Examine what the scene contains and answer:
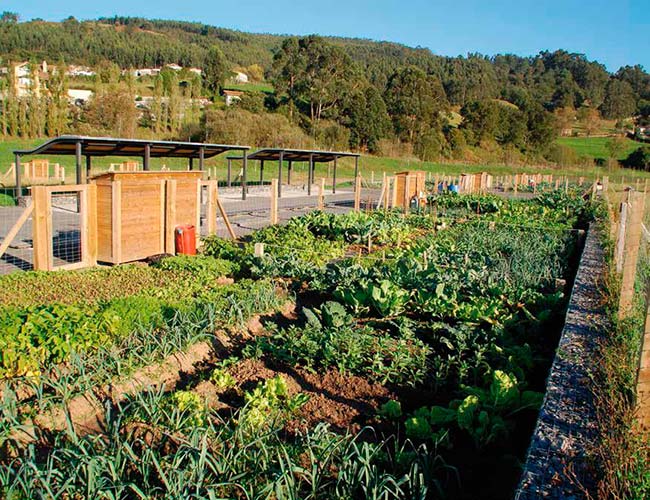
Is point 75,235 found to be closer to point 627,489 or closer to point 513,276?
point 513,276

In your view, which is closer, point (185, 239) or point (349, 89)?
point (185, 239)

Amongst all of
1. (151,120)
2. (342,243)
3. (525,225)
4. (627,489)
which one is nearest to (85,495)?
(627,489)

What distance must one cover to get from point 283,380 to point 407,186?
1989 cm

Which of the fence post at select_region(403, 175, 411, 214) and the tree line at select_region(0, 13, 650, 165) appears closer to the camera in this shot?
the fence post at select_region(403, 175, 411, 214)

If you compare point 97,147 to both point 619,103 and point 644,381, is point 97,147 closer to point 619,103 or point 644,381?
point 644,381

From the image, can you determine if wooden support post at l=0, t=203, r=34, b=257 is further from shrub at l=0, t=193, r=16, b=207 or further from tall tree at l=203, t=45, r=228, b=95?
tall tree at l=203, t=45, r=228, b=95

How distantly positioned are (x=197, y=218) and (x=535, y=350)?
9798mm

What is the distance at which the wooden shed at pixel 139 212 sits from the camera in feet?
39.7

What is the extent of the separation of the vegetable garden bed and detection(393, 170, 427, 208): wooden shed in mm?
14493

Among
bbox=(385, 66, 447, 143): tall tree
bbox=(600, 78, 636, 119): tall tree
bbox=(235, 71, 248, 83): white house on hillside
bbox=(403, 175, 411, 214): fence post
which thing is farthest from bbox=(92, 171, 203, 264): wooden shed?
bbox=(600, 78, 636, 119): tall tree

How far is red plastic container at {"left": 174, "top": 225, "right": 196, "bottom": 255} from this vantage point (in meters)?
13.2

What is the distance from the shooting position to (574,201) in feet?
84.2

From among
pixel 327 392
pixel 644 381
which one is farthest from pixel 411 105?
pixel 644 381

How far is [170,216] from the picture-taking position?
13.4 m
